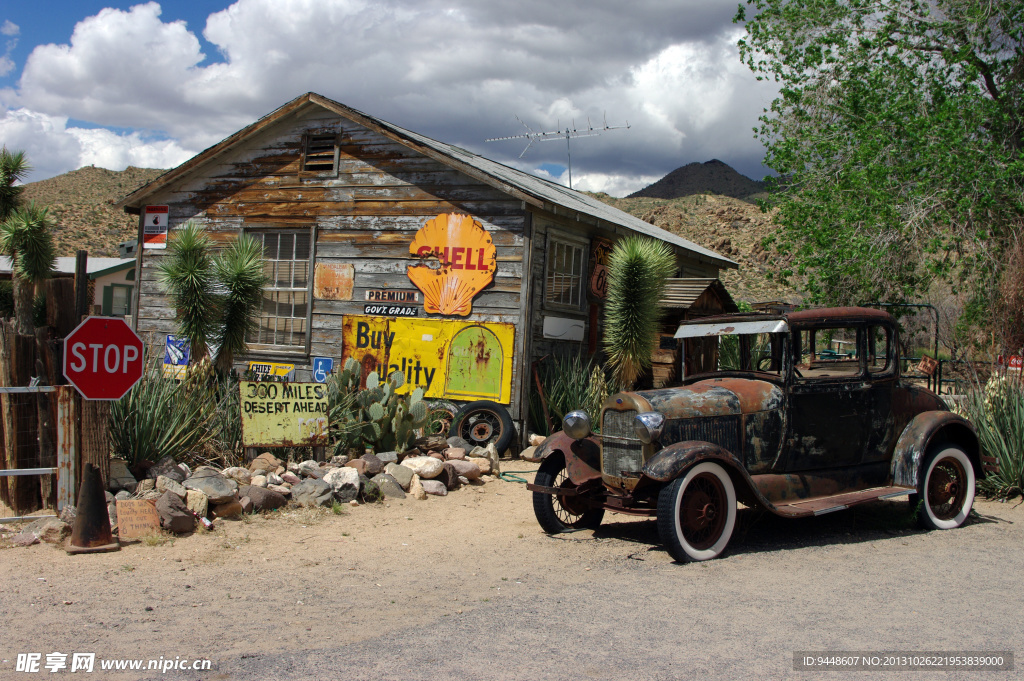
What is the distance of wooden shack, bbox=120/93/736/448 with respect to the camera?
1129cm

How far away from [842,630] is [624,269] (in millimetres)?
7326

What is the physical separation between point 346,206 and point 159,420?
5.67 m

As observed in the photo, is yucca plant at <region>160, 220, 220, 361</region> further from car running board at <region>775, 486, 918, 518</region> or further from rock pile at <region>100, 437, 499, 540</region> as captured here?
car running board at <region>775, 486, 918, 518</region>

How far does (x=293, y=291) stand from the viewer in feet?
41.5

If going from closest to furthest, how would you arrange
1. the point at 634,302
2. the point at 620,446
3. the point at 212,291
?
the point at 620,446 → the point at 212,291 → the point at 634,302

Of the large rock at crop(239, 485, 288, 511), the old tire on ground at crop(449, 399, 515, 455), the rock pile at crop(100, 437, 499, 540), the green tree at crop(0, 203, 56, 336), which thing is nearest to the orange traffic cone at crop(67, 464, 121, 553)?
the rock pile at crop(100, 437, 499, 540)

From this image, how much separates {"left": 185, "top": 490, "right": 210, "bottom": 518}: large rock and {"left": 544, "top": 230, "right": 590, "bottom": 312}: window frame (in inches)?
247

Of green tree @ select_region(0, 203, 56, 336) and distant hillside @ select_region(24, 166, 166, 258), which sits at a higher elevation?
distant hillside @ select_region(24, 166, 166, 258)

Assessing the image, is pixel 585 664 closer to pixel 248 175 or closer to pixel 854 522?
pixel 854 522

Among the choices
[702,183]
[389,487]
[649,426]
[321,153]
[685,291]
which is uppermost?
[702,183]

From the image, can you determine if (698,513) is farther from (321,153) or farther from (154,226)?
(154,226)

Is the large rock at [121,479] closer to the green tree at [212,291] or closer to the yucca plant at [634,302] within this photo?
the green tree at [212,291]

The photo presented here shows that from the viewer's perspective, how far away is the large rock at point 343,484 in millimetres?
7598

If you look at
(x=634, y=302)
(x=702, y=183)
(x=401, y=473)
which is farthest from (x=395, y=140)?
(x=702, y=183)
